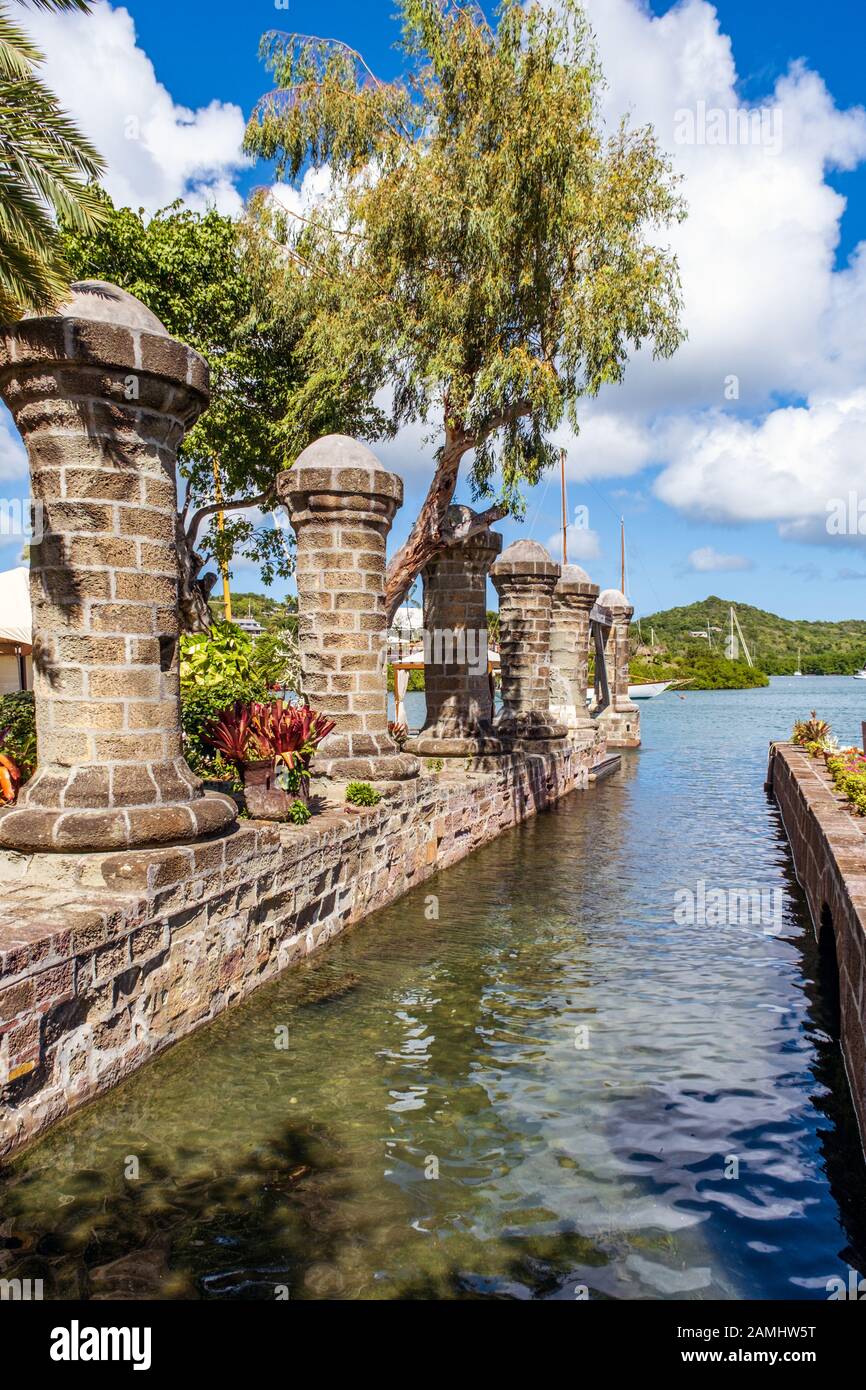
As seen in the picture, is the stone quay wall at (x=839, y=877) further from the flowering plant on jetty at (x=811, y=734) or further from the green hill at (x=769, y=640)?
the green hill at (x=769, y=640)

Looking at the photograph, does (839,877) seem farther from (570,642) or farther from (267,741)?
(570,642)

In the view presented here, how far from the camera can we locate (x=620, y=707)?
83.7 ft

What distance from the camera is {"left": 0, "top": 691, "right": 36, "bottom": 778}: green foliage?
6.38m

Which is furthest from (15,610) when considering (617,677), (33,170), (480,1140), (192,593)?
(617,677)

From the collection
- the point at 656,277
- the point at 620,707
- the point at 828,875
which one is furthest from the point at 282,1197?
the point at 620,707

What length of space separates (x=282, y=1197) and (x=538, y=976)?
117 inches

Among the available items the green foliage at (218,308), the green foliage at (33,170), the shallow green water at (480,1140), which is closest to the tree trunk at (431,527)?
the green foliage at (218,308)

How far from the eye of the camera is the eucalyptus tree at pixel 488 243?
11891mm

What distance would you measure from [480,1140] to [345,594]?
17.0 feet

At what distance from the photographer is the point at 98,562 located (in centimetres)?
503

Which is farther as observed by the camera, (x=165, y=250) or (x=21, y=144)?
(x=165, y=250)

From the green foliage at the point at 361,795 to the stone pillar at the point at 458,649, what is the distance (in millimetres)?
4591

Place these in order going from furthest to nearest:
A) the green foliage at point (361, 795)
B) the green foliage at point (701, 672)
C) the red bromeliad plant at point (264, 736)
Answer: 1. the green foliage at point (701, 672)
2. the green foliage at point (361, 795)
3. the red bromeliad plant at point (264, 736)
